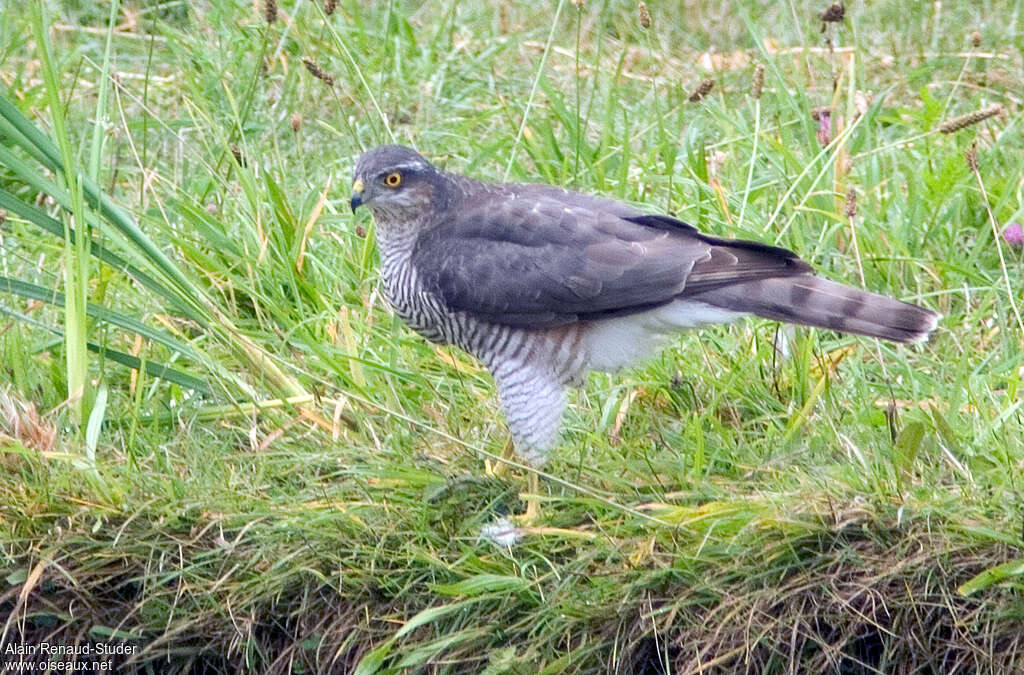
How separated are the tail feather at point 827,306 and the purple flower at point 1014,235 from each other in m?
1.17

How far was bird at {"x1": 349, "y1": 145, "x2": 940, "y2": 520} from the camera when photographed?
13.6 feet

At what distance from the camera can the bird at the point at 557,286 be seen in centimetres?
414

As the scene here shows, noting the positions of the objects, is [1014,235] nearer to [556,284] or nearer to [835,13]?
[835,13]

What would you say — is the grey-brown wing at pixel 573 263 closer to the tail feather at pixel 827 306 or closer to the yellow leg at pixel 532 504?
the tail feather at pixel 827 306

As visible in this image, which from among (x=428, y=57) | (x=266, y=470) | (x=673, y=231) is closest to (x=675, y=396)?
(x=673, y=231)

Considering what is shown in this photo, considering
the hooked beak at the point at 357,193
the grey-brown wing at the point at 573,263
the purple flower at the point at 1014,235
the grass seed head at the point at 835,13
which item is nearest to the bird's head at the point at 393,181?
the hooked beak at the point at 357,193

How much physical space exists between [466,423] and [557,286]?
64 centimetres

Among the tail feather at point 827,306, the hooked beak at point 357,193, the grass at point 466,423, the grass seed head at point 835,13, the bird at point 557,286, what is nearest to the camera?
the grass at point 466,423

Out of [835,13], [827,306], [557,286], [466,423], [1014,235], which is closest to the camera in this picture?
[827,306]

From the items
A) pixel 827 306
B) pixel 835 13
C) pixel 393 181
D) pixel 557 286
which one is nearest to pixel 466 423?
pixel 557 286

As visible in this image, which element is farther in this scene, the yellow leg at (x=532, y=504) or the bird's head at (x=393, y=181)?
the bird's head at (x=393, y=181)

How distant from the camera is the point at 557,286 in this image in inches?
167

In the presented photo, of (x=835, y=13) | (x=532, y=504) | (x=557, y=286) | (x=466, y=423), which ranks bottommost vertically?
(x=466, y=423)

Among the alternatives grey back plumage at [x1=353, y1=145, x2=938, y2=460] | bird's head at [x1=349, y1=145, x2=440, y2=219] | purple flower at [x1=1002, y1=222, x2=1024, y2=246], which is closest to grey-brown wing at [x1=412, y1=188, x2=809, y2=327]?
grey back plumage at [x1=353, y1=145, x2=938, y2=460]
